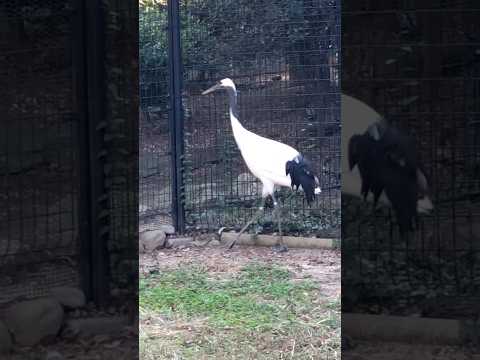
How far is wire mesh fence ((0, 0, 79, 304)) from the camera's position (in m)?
2.17

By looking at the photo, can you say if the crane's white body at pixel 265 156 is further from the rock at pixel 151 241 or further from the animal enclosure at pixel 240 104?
the rock at pixel 151 241

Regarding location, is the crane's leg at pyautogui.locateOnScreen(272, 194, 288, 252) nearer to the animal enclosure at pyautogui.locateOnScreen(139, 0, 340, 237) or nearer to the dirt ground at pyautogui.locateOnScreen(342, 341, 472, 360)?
the animal enclosure at pyautogui.locateOnScreen(139, 0, 340, 237)

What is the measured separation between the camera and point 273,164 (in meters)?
5.51

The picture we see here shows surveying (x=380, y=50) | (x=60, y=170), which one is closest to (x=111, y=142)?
(x=60, y=170)

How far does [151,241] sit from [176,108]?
1005 mm

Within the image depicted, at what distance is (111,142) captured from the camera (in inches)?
86.4

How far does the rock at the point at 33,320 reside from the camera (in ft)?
7.22

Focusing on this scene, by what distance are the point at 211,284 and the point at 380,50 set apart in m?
2.84

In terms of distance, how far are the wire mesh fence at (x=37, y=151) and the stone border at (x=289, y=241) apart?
3.47 metres

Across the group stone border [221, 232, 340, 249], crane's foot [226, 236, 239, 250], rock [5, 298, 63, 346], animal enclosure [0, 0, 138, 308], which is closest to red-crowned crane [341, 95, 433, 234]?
animal enclosure [0, 0, 138, 308]

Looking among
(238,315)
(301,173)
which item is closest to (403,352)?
(238,315)

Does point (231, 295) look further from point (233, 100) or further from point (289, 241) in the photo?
point (233, 100)

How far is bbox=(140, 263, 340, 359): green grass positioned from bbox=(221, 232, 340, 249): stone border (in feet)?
1.74

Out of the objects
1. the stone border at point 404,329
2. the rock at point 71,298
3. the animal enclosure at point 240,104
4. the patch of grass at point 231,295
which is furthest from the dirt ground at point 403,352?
the animal enclosure at point 240,104
